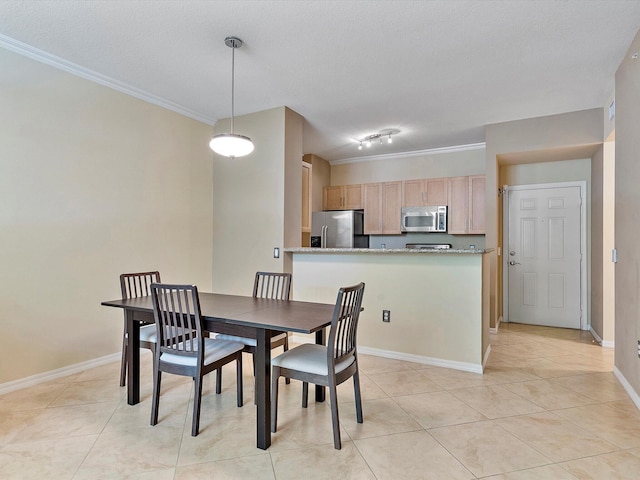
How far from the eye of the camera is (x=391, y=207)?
5.80m

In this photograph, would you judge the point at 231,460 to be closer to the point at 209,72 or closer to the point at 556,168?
the point at 209,72

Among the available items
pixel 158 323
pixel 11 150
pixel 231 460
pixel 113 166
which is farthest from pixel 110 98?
pixel 231 460

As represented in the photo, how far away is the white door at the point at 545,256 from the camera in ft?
15.9

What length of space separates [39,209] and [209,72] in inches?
71.1

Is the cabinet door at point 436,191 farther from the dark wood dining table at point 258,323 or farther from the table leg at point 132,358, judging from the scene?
the table leg at point 132,358

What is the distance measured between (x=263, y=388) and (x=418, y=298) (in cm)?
198

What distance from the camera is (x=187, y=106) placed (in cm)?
400

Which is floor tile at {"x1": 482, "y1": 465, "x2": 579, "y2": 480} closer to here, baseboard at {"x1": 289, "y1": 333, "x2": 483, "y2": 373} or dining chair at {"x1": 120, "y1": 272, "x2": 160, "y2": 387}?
baseboard at {"x1": 289, "y1": 333, "x2": 483, "y2": 373}

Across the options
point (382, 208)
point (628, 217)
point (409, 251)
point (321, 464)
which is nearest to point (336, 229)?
point (382, 208)

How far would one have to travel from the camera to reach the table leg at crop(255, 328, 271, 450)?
1.95 m

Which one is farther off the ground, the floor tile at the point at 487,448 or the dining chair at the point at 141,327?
the dining chair at the point at 141,327

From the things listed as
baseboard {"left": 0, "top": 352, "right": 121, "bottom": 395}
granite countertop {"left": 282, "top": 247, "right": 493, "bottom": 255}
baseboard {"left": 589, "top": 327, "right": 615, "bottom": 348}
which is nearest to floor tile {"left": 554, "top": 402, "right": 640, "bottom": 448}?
granite countertop {"left": 282, "top": 247, "right": 493, "bottom": 255}

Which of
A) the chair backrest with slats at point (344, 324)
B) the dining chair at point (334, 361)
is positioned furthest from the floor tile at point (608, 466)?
the chair backrest with slats at point (344, 324)

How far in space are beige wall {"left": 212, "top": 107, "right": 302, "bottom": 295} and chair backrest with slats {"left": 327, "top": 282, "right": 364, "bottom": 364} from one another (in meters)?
1.94
